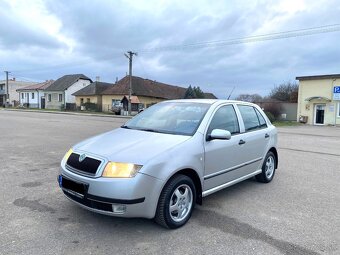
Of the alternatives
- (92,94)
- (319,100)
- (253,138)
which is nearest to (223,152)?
(253,138)

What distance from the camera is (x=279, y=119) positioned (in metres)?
40.1

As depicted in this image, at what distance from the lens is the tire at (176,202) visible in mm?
3754

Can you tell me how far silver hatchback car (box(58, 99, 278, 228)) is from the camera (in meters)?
3.54

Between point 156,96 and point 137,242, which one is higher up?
point 156,96

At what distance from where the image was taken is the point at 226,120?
16.4 feet

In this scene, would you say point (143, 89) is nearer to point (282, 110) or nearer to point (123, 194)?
point (282, 110)

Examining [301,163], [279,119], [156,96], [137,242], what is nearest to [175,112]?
[137,242]

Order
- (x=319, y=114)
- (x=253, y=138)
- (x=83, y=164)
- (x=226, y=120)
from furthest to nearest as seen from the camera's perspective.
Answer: (x=319, y=114) < (x=253, y=138) < (x=226, y=120) < (x=83, y=164)

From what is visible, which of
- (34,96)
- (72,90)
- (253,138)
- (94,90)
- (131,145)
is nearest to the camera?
(131,145)

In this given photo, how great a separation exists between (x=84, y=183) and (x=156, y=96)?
46378 mm

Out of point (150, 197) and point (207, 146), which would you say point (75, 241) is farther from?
point (207, 146)

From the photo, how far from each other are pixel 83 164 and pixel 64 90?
184ft

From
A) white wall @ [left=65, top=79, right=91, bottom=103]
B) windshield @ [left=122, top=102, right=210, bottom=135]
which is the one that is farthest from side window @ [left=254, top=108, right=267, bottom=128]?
white wall @ [left=65, top=79, right=91, bottom=103]

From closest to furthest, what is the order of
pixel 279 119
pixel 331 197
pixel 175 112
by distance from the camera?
pixel 175 112 → pixel 331 197 → pixel 279 119
